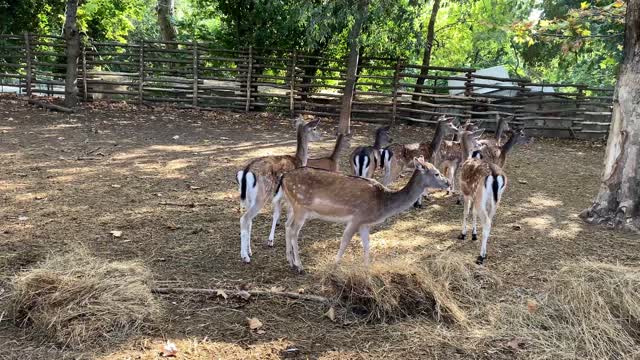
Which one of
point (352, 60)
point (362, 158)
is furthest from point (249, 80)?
point (362, 158)

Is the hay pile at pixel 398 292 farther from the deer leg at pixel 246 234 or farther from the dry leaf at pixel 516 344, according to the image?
the deer leg at pixel 246 234

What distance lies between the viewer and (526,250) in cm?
584

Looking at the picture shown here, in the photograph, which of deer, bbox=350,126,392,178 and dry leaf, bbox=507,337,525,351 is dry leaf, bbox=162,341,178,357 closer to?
dry leaf, bbox=507,337,525,351

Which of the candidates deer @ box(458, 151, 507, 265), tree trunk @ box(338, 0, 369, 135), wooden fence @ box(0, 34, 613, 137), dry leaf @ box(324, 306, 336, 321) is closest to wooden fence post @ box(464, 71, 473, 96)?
wooden fence @ box(0, 34, 613, 137)

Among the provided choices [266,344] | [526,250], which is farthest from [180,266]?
[526,250]

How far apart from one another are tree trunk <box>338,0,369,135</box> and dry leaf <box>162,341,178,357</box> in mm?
7957

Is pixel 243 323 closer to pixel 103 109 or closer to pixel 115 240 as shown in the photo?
pixel 115 240

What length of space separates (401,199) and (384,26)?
7015 millimetres

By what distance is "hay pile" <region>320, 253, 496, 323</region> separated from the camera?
4047 mm

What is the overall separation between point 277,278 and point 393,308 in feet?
4.06

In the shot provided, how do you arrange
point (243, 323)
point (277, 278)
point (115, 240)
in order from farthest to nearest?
1. point (115, 240)
2. point (277, 278)
3. point (243, 323)

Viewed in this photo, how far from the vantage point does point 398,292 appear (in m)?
4.11

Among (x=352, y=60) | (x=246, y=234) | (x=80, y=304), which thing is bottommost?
(x=80, y=304)

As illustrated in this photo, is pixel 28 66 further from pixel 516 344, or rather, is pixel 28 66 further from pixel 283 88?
pixel 516 344
